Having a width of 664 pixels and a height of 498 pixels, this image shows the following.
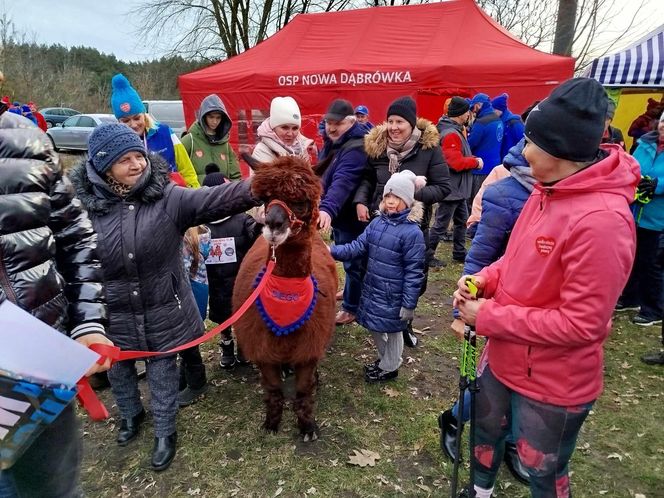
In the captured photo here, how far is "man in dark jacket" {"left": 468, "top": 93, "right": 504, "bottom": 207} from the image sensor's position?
6887 millimetres

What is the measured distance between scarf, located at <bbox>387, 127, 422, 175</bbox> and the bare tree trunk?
38.1ft

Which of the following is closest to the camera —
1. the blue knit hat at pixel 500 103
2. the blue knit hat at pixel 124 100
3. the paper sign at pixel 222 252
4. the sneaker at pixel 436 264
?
the paper sign at pixel 222 252

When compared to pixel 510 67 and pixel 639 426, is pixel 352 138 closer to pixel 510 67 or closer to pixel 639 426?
pixel 639 426

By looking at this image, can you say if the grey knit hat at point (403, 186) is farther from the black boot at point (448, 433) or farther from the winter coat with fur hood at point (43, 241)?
the winter coat with fur hood at point (43, 241)

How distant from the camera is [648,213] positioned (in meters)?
4.43

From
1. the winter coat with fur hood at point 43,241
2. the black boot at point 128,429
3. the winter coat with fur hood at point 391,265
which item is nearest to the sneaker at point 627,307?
A: the winter coat with fur hood at point 391,265

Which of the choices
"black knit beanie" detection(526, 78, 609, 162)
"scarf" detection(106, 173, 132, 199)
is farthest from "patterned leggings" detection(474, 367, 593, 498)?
"scarf" detection(106, 173, 132, 199)

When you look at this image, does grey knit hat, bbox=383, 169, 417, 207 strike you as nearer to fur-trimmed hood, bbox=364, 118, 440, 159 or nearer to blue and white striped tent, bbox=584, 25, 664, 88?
fur-trimmed hood, bbox=364, 118, 440, 159

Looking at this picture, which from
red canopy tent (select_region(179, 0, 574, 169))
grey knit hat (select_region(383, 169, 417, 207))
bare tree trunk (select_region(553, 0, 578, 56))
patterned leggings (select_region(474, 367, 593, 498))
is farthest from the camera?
bare tree trunk (select_region(553, 0, 578, 56))

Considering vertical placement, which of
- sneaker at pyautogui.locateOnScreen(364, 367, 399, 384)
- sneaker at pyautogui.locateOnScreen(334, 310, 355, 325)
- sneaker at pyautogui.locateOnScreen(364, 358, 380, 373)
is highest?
sneaker at pyautogui.locateOnScreen(334, 310, 355, 325)

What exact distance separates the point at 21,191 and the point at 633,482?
11.3ft

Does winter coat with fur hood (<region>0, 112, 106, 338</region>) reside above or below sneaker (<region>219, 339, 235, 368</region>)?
above

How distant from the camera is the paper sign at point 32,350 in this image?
113 cm

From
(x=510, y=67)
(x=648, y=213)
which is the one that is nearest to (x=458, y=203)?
(x=648, y=213)
